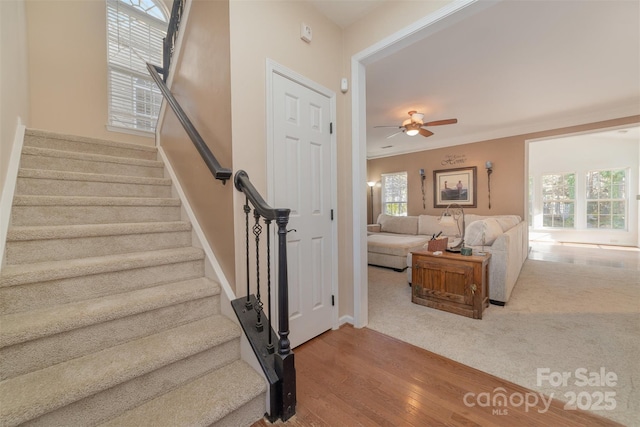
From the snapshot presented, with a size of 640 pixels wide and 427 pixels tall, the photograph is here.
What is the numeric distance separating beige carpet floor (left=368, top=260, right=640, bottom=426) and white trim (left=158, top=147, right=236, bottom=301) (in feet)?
4.69

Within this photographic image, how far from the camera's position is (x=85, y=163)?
2.17 meters

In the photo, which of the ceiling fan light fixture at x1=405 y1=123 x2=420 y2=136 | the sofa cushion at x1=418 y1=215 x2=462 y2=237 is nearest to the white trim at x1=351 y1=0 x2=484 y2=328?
the ceiling fan light fixture at x1=405 y1=123 x2=420 y2=136

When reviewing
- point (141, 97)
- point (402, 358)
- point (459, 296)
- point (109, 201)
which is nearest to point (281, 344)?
point (402, 358)

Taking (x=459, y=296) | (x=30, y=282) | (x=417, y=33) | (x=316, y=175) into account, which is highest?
(x=417, y=33)

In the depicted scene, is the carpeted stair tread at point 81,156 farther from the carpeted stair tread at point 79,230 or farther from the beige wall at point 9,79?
the carpeted stair tread at point 79,230

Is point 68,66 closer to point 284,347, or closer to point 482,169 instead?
point 284,347

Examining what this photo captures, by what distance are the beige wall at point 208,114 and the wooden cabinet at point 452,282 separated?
6.95ft

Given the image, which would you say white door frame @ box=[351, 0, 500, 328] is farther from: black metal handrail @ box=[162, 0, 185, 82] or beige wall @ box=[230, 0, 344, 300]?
black metal handrail @ box=[162, 0, 185, 82]

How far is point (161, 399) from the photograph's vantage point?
1217 millimetres

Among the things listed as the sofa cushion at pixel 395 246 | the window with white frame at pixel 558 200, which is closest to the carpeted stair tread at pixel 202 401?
the sofa cushion at pixel 395 246

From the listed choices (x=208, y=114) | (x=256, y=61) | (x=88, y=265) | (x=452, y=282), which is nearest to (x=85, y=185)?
(x=88, y=265)

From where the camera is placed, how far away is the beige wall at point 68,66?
300 centimetres

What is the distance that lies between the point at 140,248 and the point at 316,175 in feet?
4.55

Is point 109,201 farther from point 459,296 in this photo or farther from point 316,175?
point 459,296
